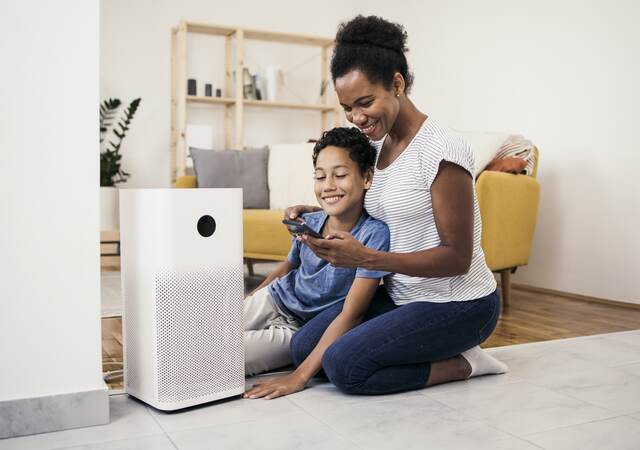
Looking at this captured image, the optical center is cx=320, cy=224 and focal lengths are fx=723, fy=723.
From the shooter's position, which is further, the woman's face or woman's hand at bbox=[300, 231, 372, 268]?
the woman's face

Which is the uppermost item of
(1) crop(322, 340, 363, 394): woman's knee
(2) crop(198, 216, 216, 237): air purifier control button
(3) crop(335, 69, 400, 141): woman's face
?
(3) crop(335, 69, 400, 141): woman's face

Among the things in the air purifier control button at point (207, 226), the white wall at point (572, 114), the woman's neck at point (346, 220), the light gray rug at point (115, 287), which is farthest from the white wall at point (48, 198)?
the white wall at point (572, 114)

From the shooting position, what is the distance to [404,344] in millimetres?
1822

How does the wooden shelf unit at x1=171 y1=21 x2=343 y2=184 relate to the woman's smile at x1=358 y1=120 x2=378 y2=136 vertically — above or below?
above

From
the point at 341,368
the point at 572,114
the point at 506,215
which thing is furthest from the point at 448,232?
the point at 572,114

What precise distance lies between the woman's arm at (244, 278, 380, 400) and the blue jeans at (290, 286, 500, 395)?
0.12ft

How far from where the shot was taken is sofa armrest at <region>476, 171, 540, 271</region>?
10.5 feet

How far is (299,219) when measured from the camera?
2.07m

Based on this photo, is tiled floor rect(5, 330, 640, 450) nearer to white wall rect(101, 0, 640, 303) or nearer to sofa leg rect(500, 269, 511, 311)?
sofa leg rect(500, 269, 511, 311)

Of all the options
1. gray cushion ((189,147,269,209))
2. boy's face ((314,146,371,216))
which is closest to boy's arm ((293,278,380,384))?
boy's face ((314,146,371,216))

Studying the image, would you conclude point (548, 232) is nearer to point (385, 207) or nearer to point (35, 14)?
point (385, 207)

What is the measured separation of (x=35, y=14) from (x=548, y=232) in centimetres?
306

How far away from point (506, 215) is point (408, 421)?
185 centimetres

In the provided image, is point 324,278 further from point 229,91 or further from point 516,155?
point 229,91
